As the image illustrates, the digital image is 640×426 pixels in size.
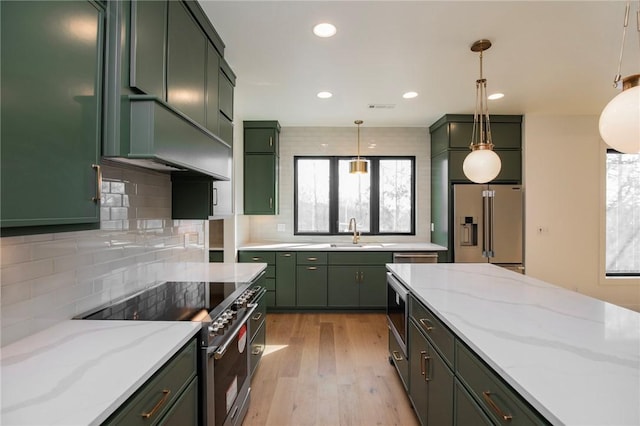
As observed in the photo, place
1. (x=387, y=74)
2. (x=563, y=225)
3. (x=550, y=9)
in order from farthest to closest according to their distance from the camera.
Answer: (x=563, y=225), (x=387, y=74), (x=550, y=9)

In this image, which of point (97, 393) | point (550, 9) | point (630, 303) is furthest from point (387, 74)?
point (630, 303)

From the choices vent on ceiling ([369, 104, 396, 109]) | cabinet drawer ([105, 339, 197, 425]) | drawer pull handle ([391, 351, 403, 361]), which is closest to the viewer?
cabinet drawer ([105, 339, 197, 425])

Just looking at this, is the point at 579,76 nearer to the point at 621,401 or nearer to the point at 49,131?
the point at 621,401

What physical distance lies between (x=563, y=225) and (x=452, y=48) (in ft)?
10.5

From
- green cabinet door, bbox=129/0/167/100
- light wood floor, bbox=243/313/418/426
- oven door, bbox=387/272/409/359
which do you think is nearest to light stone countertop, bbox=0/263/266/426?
green cabinet door, bbox=129/0/167/100

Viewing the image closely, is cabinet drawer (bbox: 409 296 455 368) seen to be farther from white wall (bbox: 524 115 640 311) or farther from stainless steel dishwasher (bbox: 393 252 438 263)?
white wall (bbox: 524 115 640 311)

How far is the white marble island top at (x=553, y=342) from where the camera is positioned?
84 centimetres

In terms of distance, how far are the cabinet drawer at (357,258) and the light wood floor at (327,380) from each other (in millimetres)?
780

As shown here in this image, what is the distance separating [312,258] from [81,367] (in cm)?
335

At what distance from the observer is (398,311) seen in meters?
2.46

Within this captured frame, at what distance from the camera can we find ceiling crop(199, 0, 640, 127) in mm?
2074

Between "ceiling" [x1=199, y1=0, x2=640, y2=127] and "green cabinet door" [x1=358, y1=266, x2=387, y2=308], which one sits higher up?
"ceiling" [x1=199, y1=0, x2=640, y2=127]

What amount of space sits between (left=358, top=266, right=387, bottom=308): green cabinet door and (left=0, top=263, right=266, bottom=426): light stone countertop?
10.2 ft

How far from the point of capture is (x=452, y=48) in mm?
2527
